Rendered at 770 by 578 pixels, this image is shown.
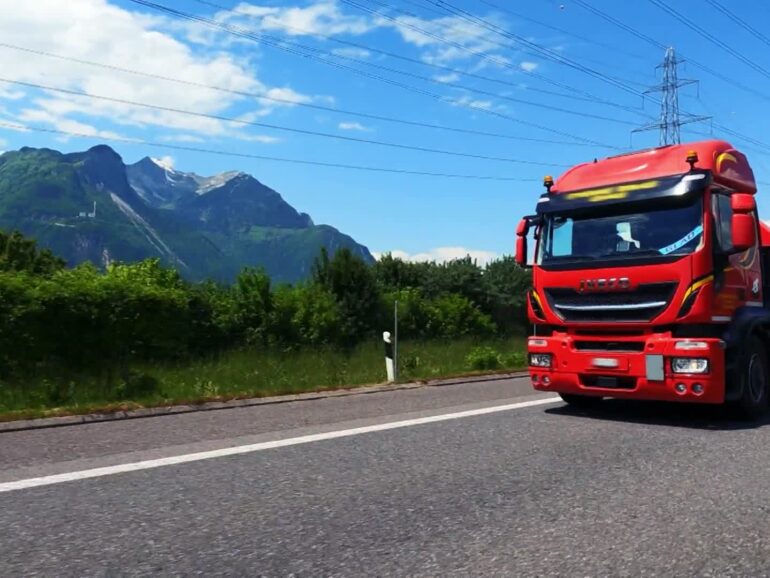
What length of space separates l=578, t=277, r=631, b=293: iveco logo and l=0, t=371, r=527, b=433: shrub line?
401cm

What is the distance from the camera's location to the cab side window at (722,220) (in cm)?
784

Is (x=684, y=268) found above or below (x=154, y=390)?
above

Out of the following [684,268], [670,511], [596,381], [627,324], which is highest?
[684,268]

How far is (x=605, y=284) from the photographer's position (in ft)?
26.9

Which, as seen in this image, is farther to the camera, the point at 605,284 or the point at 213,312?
the point at 213,312

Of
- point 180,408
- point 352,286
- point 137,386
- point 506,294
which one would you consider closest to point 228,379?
point 137,386

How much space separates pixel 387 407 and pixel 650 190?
165 inches

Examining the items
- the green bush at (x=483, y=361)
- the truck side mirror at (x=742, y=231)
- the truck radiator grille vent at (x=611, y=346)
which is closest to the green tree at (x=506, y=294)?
the green bush at (x=483, y=361)

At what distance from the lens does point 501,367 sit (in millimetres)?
16297

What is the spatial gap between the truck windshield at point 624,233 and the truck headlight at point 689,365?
115 centimetres

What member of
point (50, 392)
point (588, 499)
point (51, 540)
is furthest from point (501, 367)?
point (51, 540)

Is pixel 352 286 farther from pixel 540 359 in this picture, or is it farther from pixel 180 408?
pixel 540 359

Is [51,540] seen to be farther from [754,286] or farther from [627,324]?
[754,286]

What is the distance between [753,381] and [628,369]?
5.11ft
